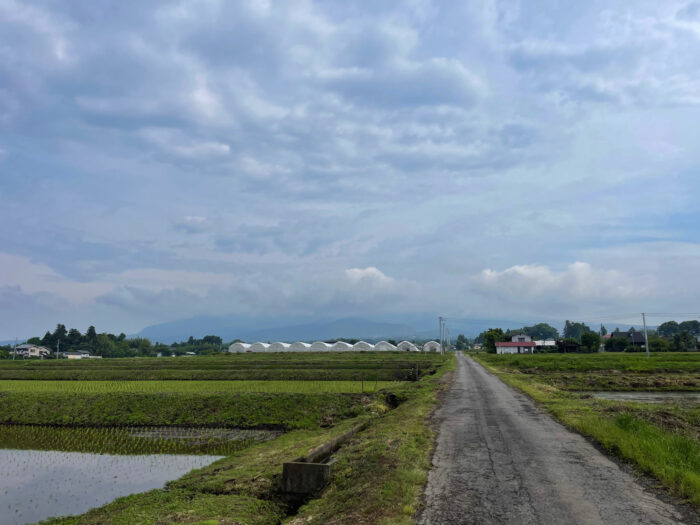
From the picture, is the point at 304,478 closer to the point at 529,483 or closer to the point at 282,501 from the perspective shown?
the point at 282,501

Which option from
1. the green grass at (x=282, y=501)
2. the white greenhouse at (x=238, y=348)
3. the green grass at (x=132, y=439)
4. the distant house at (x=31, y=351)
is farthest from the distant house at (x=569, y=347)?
the distant house at (x=31, y=351)

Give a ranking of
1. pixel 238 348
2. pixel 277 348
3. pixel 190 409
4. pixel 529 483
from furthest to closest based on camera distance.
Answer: pixel 277 348 → pixel 238 348 → pixel 190 409 → pixel 529 483

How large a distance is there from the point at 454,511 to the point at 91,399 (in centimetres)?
3130

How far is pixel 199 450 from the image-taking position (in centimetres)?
2122

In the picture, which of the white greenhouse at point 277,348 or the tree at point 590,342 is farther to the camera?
the white greenhouse at point 277,348

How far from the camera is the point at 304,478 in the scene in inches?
480

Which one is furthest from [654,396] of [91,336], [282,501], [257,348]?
[91,336]

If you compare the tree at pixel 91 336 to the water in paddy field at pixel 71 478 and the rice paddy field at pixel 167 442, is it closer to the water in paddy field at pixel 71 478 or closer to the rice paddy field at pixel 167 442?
the rice paddy field at pixel 167 442

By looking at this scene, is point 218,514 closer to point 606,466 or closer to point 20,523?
point 20,523

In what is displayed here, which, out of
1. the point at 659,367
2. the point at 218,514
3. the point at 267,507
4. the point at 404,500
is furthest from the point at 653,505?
the point at 659,367

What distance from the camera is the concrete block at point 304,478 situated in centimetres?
1212

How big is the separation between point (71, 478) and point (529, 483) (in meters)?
16.0

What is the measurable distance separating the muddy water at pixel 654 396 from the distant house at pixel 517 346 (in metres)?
99.6

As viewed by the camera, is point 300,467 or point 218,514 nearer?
point 218,514
